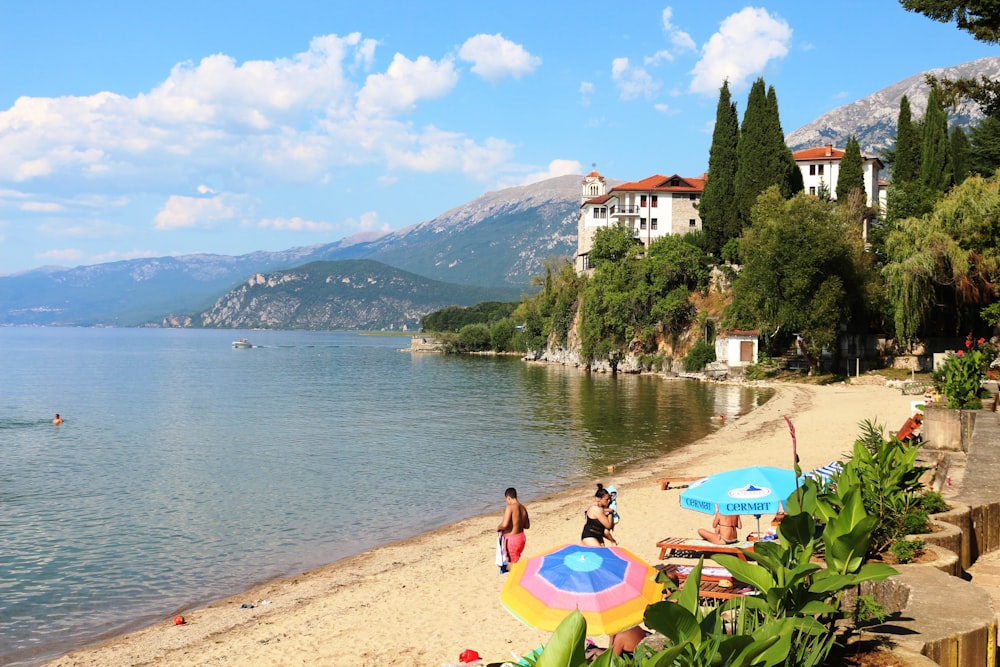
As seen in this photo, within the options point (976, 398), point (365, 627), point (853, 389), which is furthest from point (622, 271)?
point (365, 627)

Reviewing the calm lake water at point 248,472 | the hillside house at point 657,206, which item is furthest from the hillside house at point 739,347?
the hillside house at point 657,206

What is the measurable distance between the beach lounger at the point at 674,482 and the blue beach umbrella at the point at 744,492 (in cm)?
909

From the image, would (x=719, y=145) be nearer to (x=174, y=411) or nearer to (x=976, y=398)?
(x=174, y=411)

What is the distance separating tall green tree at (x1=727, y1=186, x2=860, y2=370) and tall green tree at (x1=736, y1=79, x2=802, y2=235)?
8730mm

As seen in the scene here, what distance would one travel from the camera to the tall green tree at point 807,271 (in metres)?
52.0

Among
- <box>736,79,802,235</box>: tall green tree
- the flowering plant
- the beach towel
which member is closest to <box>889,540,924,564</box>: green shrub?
the beach towel

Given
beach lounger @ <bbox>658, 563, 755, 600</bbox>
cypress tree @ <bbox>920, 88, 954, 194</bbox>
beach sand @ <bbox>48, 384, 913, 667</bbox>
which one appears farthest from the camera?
cypress tree @ <bbox>920, 88, 954, 194</bbox>

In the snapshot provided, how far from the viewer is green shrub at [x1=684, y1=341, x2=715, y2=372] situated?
6816 cm

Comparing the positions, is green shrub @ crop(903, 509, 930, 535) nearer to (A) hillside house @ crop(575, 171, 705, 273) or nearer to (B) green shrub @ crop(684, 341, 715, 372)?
(B) green shrub @ crop(684, 341, 715, 372)

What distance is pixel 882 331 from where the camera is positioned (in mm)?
55938

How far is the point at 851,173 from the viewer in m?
65.9

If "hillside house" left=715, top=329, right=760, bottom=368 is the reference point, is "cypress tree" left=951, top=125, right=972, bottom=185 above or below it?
above

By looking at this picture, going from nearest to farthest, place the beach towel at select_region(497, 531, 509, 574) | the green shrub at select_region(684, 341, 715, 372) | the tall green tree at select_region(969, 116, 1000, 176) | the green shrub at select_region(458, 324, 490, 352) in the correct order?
1. the beach towel at select_region(497, 531, 509, 574)
2. the tall green tree at select_region(969, 116, 1000, 176)
3. the green shrub at select_region(684, 341, 715, 372)
4. the green shrub at select_region(458, 324, 490, 352)

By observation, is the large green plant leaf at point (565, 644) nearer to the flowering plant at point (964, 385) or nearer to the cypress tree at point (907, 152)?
the flowering plant at point (964, 385)
